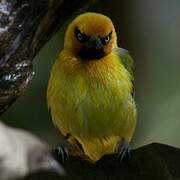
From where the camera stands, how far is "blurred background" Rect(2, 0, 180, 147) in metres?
5.54

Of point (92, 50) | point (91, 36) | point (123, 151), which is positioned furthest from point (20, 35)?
point (92, 50)

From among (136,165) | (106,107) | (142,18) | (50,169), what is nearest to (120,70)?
(106,107)

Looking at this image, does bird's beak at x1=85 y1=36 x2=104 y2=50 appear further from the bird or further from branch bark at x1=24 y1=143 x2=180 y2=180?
the bird

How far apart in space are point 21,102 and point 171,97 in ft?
4.11

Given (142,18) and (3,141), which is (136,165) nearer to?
(3,141)

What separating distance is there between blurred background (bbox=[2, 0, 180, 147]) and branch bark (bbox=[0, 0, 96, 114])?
269 centimetres

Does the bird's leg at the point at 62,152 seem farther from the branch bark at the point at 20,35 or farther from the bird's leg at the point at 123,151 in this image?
the branch bark at the point at 20,35

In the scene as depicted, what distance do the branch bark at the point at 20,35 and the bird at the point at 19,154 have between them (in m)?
0.60

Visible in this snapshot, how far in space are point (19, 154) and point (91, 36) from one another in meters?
1.61

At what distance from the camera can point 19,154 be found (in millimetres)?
1932

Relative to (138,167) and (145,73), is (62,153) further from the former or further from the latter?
(145,73)

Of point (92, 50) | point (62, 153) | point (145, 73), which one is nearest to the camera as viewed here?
point (62, 153)

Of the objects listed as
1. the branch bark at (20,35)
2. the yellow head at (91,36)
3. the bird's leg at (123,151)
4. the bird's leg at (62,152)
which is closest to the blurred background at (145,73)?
the yellow head at (91,36)

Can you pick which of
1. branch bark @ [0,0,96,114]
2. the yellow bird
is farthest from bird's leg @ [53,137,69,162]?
branch bark @ [0,0,96,114]
